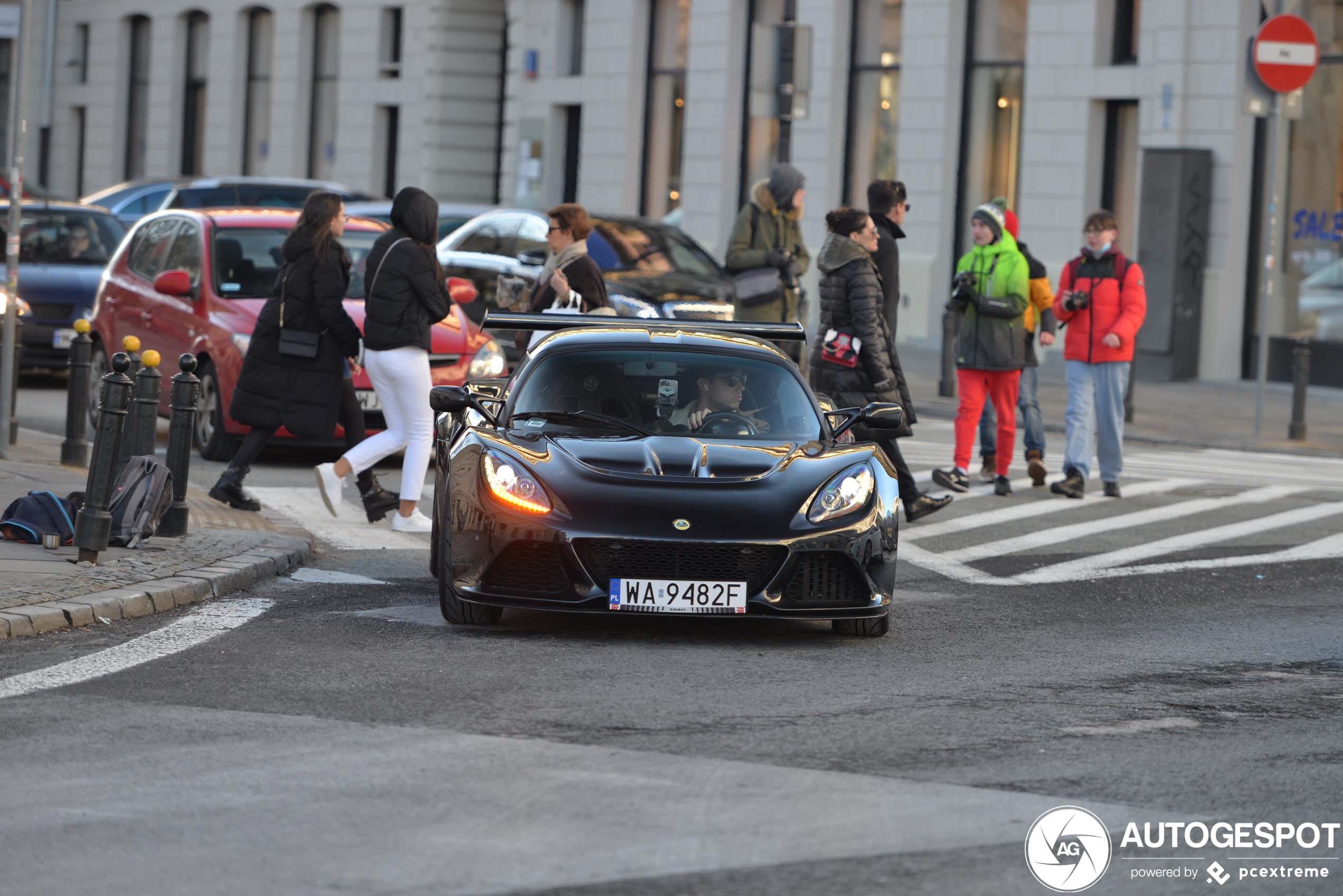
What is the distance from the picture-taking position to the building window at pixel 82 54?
1972 inches

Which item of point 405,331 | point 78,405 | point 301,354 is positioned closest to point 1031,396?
point 405,331

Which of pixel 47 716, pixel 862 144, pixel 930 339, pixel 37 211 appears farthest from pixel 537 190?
pixel 47 716

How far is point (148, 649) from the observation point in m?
7.66

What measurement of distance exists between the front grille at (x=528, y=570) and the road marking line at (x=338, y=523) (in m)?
2.84

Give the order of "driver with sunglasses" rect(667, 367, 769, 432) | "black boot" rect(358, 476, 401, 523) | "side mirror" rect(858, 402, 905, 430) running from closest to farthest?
"driver with sunglasses" rect(667, 367, 769, 432)
"side mirror" rect(858, 402, 905, 430)
"black boot" rect(358, 476, 401, 523)

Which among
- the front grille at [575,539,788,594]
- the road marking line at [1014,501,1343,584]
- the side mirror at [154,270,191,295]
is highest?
the side mirror at [154,270,191,295]

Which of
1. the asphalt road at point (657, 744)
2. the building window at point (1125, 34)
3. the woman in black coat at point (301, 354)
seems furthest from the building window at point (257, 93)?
the asphalt road at point (657, 744)

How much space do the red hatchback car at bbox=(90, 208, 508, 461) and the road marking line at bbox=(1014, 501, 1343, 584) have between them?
4.57 meters

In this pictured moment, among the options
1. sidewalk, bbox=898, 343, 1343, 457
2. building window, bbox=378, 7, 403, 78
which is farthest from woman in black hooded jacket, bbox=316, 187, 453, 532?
building window, bbox=378, 7, 403, 78

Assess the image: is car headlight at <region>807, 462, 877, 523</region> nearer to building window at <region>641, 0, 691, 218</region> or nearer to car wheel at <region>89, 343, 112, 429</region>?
car wheel at <region>89, 343, 112, 429</region>

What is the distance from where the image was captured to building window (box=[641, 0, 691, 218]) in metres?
32.9

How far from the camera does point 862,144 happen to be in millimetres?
29562

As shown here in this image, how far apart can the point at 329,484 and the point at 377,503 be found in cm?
28

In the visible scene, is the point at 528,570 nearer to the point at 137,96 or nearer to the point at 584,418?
the point at 584,418
